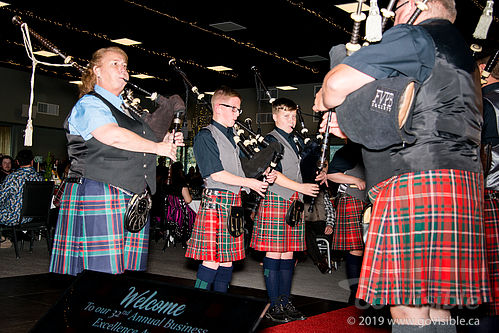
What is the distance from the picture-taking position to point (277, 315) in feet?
11.6

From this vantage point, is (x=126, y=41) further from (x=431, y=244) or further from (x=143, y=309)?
(x=431, y=244)

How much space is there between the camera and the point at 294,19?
8.02 m

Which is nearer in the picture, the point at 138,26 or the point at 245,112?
the point at 138,26

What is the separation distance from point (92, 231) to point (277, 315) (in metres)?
1.67

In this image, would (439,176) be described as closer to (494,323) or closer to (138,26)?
(494,323)

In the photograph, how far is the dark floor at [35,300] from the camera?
326 cm

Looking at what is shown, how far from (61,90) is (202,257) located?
40.0ft

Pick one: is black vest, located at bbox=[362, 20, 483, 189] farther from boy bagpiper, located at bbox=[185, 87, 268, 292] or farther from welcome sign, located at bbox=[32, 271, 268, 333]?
boy bagpiper, located at bbox=[185, 87, 268, 292]

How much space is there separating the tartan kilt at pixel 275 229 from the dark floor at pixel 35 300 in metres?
0.52

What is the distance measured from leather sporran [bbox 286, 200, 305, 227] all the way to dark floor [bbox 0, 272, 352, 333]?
0.69 metres

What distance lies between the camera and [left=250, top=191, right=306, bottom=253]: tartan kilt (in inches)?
146

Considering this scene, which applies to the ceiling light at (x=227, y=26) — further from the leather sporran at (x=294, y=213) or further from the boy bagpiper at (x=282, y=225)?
the leather sporran at (x=294, y=213)

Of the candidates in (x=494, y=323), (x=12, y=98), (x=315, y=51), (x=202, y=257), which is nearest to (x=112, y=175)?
(x=202, y=257)

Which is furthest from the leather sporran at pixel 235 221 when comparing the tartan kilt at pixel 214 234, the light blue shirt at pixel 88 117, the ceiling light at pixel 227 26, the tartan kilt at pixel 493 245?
the ceiling light at pixel 227 26
